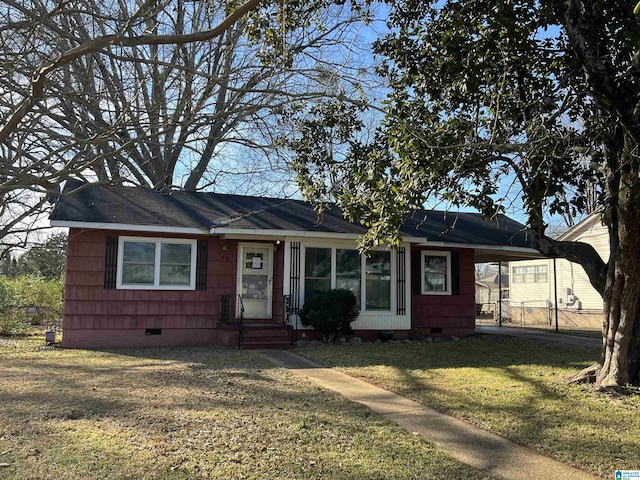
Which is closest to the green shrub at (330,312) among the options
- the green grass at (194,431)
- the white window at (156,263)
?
the white window at (156,263)

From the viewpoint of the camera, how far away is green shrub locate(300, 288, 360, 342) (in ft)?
37.7

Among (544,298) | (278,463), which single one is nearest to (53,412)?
(278,463)

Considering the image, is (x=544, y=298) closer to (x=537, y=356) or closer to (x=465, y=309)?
(x=465, y=309)

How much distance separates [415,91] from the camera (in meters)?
7.77

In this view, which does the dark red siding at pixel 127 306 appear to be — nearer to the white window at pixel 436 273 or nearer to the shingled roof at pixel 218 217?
the shingled roof at pixel 218 217

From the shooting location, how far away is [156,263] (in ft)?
37.9

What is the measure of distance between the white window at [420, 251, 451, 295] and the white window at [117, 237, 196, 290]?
6.21 metres

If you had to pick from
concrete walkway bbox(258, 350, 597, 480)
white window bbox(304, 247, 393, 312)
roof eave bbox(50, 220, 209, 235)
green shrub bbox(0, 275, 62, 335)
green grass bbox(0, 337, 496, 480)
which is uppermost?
roof eave bbox(50, 220, 209, 235)

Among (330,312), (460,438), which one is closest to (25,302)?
(330,312)

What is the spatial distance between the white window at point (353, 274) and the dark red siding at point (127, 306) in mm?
2005

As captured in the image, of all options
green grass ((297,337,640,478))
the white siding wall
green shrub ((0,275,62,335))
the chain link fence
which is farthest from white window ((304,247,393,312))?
the white siding wall

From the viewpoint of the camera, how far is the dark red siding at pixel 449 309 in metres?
13.8

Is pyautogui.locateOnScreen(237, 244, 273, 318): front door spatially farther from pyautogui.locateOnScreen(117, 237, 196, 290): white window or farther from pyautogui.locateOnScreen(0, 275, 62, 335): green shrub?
pyautogui.locateOnScreen(0, 275, 62, 335): green shrub

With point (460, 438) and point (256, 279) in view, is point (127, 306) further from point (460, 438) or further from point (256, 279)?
point (460, 438)
